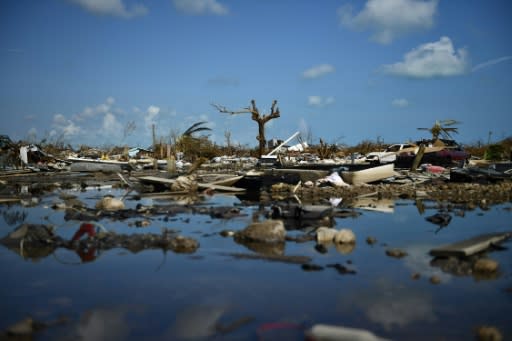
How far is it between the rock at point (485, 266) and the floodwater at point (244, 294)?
10 cm

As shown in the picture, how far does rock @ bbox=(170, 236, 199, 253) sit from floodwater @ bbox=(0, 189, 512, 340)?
113 millimetres

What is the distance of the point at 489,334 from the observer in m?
2.71

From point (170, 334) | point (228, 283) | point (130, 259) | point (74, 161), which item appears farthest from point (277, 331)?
point (74, 161)

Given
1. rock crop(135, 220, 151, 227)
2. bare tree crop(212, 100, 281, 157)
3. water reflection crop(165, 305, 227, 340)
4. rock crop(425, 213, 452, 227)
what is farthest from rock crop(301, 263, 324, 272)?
bare tree crop(212, 100, 281, 157)

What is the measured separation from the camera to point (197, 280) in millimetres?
4020

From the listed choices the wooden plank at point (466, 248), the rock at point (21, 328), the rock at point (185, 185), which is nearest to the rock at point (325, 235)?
the wooden plank at point (466, 248)

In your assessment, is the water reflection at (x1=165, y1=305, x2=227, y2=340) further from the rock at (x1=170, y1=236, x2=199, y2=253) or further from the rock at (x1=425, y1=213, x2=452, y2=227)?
the rock at (x1=425, y1=213, x2=452, y2=227)

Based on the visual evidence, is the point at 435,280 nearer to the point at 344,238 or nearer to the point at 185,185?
the point at 344,238

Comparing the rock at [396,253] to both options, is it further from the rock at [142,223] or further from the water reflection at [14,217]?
the water reflection at [14,217]

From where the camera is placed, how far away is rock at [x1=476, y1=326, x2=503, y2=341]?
2684 mm

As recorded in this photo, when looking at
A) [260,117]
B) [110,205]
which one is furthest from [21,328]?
[260,117]

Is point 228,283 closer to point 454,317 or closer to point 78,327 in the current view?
point 78,327

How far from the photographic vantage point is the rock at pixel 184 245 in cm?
513

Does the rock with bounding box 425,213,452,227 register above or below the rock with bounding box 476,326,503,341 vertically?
below
